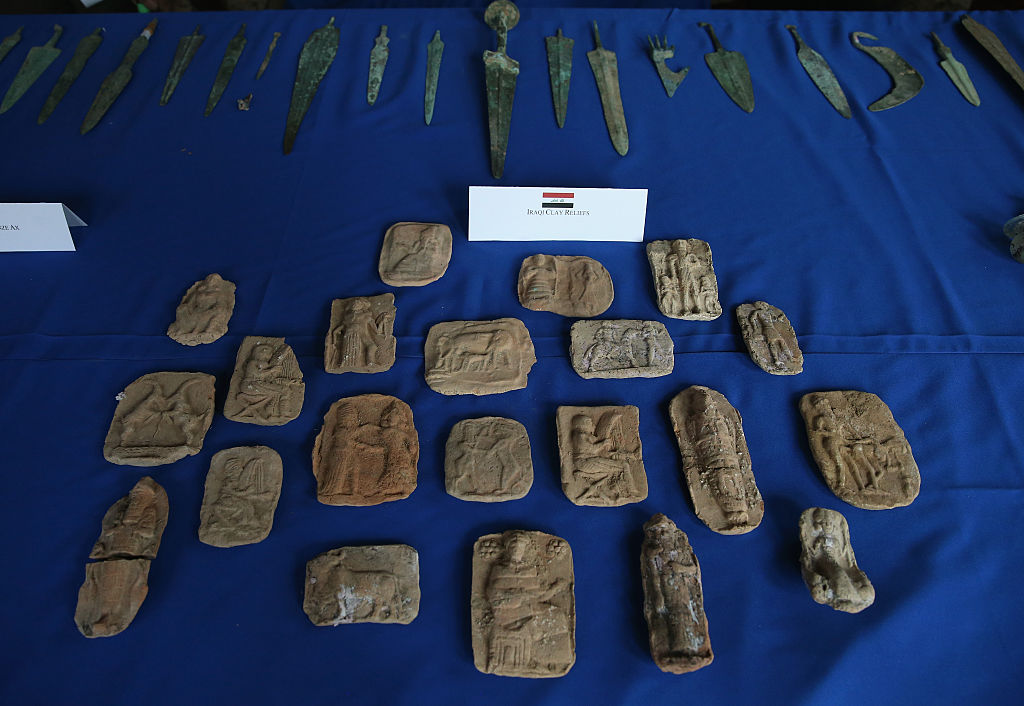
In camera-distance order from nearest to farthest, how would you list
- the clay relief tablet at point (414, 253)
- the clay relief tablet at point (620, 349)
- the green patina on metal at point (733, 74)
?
the clay relief tablet at point (620, 349)
the clay relief tablet at point (414, 253)
the green patina on metal at point (733, 74)

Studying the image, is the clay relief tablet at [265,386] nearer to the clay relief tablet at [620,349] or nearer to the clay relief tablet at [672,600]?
the clay relief tablet at [620,349]

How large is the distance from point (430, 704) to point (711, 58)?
174 inches

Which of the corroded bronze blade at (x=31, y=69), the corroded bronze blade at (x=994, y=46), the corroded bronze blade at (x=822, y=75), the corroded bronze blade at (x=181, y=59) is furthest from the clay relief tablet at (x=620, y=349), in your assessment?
the corroded bronze blade at (x=31, y=69)

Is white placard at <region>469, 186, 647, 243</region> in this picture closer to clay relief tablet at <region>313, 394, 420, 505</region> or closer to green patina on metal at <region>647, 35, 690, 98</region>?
clay relief tablet at <region>313, 394, 420, 505</region>

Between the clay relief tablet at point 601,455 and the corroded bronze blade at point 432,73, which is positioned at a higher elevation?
the corroded bronze blade at point 432,73

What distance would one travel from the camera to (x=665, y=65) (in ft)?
14.5

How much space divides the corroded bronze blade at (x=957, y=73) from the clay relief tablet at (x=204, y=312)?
494 cm

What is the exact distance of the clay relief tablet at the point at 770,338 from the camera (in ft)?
9.79

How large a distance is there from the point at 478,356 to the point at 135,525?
1.58 meters

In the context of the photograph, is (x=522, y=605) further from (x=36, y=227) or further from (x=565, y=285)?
(x=36, y=227)

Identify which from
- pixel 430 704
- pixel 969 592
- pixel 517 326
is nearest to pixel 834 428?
pixel 969 592

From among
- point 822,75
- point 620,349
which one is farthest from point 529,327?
point 822,75

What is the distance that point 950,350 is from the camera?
3.11 m

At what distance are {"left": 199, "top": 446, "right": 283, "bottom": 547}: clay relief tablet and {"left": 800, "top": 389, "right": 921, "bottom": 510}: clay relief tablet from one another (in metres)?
2.36
